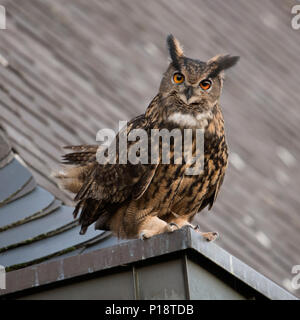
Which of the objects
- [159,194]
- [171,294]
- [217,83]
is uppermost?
[217,83]

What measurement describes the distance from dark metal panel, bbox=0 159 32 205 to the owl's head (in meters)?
1.25

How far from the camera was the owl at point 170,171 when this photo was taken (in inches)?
167

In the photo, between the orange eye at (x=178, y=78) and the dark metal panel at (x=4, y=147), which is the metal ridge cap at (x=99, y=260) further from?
the dark metal panel at (x=4, y=147)

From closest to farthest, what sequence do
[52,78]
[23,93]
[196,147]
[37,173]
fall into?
[196,147]
[37,173]
[23,93]
[52,78]

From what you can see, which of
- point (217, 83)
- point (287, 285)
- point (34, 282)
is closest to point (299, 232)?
point (287, 285)

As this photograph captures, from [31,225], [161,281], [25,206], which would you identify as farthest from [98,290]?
[25,206]

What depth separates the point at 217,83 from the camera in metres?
4.41

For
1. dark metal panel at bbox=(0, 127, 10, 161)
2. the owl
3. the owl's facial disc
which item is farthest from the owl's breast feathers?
dark metal panel at bbox=(0, 127, 10, 161)

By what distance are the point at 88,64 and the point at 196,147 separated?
4.12m

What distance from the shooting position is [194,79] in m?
4.30

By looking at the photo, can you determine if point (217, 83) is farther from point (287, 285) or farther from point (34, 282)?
point (287, 285)

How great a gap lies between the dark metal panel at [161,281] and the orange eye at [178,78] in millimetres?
1123

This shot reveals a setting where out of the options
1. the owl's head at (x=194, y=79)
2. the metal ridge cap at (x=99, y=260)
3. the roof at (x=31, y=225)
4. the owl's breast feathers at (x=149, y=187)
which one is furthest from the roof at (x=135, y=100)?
the owl's head at (x=194, y=79)

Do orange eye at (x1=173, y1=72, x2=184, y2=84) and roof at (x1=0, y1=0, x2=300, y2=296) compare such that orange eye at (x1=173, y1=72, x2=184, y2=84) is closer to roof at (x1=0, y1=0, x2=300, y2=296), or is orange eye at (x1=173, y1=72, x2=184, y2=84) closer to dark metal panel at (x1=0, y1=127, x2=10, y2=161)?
roof at (x1=0, y1=0, x2=300, y2=296)
